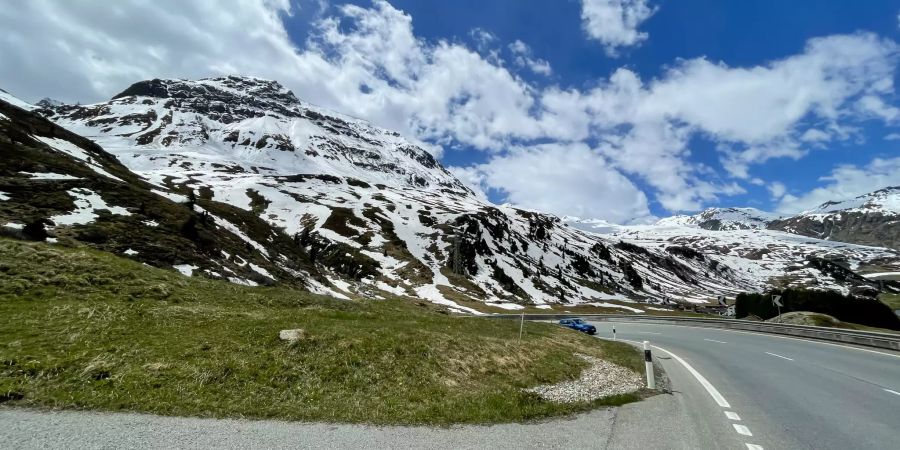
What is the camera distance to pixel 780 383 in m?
15.2

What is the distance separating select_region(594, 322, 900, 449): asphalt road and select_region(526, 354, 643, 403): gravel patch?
5.22 feet

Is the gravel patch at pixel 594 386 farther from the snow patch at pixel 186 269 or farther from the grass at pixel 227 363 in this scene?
the snow patch at pixel 186 269

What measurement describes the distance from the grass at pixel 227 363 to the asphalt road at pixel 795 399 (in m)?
2.61

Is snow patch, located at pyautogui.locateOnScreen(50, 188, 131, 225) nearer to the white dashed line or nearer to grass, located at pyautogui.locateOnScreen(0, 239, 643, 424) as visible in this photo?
grass, located at pyautogui.locateOnScreen(0, 239, 643, 424)

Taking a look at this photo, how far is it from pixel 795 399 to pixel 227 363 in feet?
52.1

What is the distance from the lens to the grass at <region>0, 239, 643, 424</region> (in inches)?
372

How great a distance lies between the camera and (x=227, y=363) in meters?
11.5

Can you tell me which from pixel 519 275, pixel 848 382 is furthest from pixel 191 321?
pixel 519 275

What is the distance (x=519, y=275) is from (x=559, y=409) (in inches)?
4863

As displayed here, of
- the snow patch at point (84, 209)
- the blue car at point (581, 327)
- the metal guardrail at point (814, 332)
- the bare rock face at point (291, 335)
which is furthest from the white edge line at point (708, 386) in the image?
the snow patch at point (84, 209)

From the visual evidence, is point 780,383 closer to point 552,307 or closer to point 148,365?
point 148,365

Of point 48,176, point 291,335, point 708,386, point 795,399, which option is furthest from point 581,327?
point 48,176

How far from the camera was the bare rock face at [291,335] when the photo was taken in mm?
13588

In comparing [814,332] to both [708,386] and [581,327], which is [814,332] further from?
[708,386]
